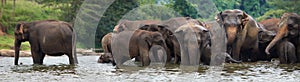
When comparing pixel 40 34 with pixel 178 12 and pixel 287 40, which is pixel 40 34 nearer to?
pixel 287 40

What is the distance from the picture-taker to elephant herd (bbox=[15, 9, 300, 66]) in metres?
16.2

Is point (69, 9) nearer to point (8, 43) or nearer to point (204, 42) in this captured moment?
point (8, 43)

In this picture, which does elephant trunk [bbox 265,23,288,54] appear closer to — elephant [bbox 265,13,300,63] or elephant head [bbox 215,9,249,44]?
elephant [bbox 265,13,300,63]

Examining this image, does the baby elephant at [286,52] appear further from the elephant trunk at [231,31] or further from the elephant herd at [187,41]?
the elephant trunk at [231,31]

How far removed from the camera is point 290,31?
54.6 feet

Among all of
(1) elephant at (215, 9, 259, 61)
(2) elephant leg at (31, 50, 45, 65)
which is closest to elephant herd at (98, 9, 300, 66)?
(1) elephant at (215, 9, 259, 61)

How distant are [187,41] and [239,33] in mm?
2665

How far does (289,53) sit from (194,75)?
429 cm

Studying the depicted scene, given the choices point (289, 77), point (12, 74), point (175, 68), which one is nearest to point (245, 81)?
point (289, 77)

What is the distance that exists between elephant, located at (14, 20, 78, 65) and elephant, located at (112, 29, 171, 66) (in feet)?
4.22

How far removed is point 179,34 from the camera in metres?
16.0

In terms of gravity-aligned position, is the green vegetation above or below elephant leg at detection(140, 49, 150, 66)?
above

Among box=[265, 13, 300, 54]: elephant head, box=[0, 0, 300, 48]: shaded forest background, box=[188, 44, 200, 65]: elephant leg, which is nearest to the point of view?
box=[188, 44, 200, 65]: elephant leg

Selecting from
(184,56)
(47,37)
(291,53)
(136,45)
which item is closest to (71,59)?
(47,37)
